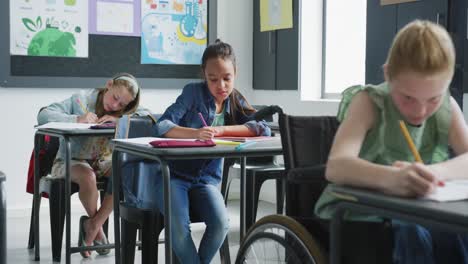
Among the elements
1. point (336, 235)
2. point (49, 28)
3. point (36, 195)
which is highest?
point (49, 28)

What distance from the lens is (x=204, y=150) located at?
2.14 metres

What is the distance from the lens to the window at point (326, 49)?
4578 mm

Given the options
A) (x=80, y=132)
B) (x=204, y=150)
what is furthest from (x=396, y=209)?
(x=80, y=132)

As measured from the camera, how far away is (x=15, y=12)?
4.39m

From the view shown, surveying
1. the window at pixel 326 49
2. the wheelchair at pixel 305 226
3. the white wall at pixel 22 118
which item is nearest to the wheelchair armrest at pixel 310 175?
the wheelchair at pixel 305 226

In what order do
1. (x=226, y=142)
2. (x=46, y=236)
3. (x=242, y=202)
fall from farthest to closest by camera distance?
(x=46, y=236)
(x=242, y=202)
(x=226, y=142)

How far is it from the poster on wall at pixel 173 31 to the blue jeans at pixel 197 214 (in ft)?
8.41

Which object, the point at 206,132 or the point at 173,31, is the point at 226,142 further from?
the point at 173,31

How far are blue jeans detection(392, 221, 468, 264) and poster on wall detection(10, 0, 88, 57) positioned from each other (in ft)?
11.6

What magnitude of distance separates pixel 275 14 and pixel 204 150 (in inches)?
118

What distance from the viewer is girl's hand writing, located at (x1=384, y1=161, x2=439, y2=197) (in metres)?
1.17

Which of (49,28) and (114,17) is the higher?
(114,17)

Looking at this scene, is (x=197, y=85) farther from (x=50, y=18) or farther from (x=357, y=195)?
(x=50, y=18)

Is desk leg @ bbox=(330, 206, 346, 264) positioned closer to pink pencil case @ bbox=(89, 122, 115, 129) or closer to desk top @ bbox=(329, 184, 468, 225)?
desk top @ bbox=(329, 184, 468, 225)
